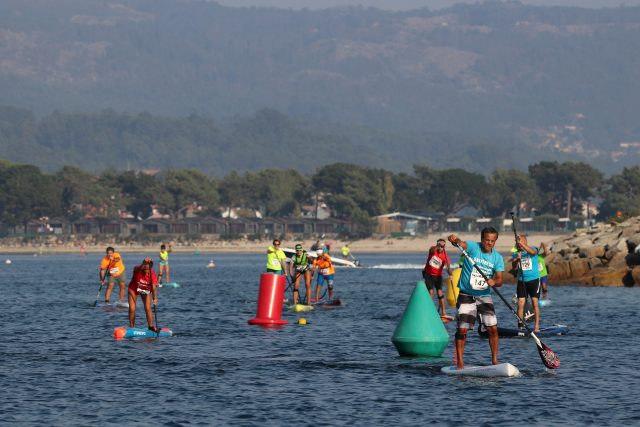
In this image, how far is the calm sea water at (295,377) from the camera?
1872 cm

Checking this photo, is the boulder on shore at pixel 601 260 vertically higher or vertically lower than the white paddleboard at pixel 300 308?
higher

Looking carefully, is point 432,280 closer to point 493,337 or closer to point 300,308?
point 300,308

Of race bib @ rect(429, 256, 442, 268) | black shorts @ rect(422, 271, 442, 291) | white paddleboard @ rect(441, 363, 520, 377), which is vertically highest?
race bib @ rect(429, 256, 442, 268)

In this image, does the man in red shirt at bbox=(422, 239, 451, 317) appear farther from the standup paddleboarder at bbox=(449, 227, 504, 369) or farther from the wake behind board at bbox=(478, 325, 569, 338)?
the standup paddleboarder at bbox=(449, 227, 504, 369)

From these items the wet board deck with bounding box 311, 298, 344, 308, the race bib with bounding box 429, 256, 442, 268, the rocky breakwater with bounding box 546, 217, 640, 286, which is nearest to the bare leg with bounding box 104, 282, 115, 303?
the wet board deck with bounding box 311, 298, 344, 308

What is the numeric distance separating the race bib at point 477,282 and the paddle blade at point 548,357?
7.39 ft

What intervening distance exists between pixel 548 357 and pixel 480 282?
2670 millimetres

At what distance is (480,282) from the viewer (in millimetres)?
21125

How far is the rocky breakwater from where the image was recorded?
174 ft

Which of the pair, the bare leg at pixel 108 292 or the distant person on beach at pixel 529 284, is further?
the bare leg at pixel 108 292

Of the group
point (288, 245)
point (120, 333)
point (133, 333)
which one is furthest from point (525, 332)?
point (288, 245)

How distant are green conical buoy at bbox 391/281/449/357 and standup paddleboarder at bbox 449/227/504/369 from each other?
2.99 metres

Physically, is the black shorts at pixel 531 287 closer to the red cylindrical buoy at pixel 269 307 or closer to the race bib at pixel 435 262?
the race bib at pixel 435 262

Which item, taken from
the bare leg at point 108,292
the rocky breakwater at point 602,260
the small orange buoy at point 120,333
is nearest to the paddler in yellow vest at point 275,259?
the bare leg at point 108,292
